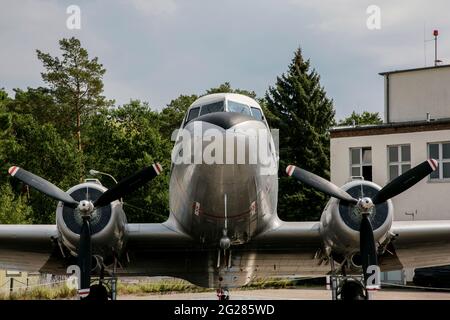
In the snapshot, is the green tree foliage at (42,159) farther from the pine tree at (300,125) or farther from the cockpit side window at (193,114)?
the cockpit side window at (193,114)

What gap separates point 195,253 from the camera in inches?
641

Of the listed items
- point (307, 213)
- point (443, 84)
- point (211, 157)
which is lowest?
point (307, 213)

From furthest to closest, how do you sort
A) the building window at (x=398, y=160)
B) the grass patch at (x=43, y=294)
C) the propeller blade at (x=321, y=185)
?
the building window at (x=398, y=160) → the grass patch at (x=43, y=294) → the propeller blade at (x=321, y=185)

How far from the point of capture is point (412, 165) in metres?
37.2

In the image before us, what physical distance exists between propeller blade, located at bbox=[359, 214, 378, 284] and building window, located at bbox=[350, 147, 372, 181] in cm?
2539

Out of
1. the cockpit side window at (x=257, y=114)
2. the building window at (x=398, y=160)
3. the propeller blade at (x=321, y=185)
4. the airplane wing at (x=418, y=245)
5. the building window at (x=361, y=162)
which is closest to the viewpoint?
the propeller blade at (x=321, y=185)

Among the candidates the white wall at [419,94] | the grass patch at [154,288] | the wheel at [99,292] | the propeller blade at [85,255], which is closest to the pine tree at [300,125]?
the white wall at [419,94]

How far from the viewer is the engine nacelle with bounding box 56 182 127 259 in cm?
1452

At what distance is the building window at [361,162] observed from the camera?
129 feet

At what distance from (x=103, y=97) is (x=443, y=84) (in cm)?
3328

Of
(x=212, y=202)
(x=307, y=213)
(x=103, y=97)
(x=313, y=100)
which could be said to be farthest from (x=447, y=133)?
(x=103, y=97)

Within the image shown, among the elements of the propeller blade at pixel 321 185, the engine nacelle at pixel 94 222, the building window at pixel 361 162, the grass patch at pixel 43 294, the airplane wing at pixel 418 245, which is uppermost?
the building window at pixel 361 162

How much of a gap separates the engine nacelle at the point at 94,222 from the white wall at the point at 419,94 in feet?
89.5
